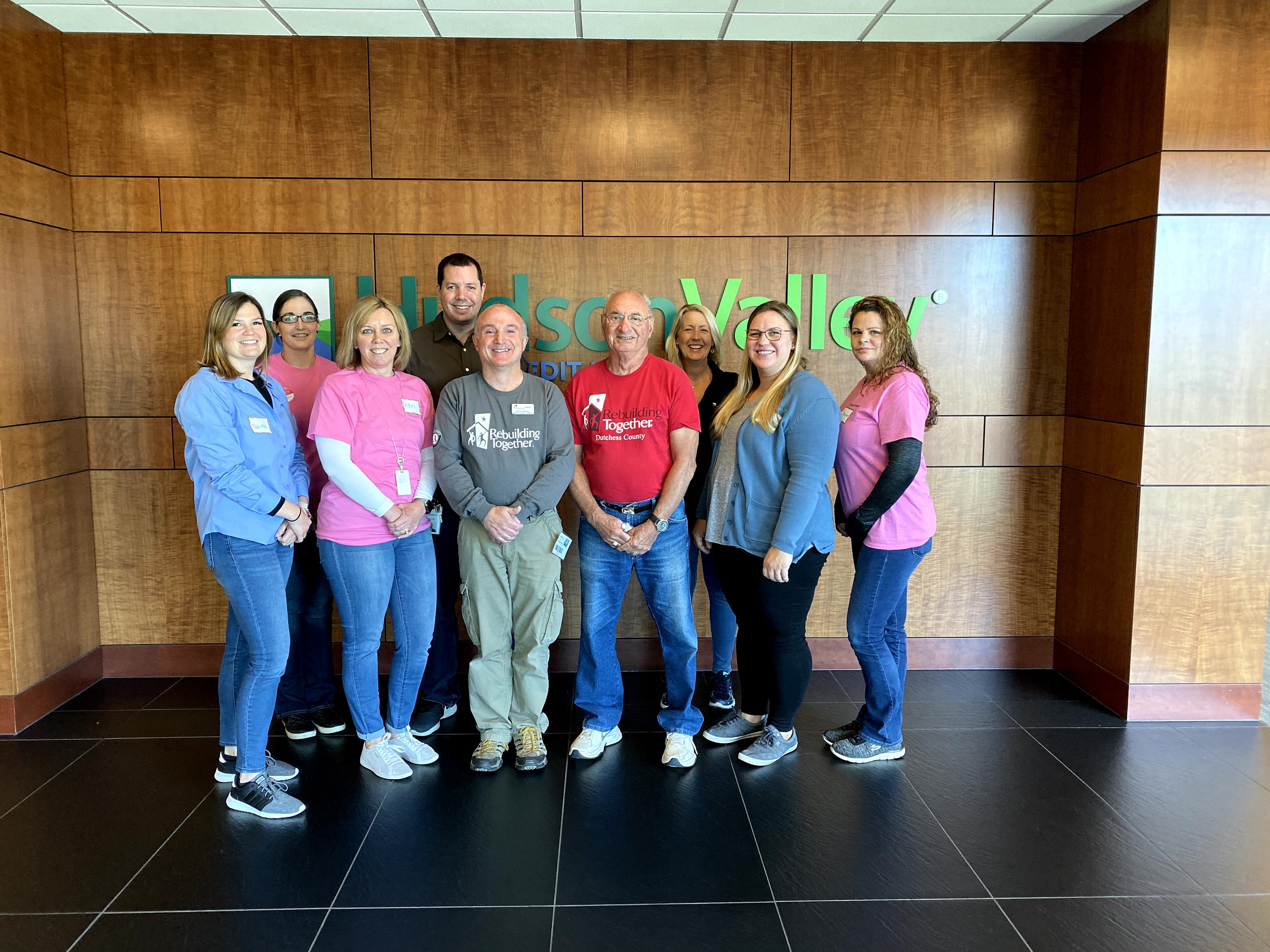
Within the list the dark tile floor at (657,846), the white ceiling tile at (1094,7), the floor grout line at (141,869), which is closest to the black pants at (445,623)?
the dark tile floor at (657,846)

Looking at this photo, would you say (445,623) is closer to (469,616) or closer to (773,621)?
(469,616)

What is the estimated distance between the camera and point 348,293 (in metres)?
4.20

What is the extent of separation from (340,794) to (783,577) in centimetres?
189

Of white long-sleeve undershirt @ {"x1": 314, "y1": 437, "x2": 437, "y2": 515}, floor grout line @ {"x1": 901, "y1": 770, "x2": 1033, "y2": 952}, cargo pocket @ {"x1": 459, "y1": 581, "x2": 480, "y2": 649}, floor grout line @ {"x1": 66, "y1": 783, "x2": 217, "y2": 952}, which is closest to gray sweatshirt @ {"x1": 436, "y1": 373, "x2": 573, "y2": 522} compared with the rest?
white long-sleeve undershirt @ {"x1": 314, "y1": 437, "x2": 437, "y2": 515}

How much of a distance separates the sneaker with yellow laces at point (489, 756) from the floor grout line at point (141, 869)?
101cm

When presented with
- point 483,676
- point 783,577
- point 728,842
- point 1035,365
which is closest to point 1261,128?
point 1035,365

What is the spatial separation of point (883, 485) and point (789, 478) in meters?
0.35

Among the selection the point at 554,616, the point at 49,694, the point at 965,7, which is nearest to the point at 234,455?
the point at 554,616

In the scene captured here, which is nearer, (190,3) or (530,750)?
(530,750)

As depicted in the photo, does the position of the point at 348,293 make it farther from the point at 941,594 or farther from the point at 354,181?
the point at 941,594

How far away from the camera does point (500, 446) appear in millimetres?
3107

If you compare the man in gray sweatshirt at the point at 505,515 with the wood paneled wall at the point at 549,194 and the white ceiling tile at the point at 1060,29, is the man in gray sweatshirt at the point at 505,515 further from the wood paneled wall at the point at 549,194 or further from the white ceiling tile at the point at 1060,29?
the white ceiling tile at the point at 1060,29

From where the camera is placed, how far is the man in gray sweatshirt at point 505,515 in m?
3.07

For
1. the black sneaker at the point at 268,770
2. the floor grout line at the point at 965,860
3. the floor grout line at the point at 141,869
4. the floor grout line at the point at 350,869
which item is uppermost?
the black sneaker at the point at 268,770
